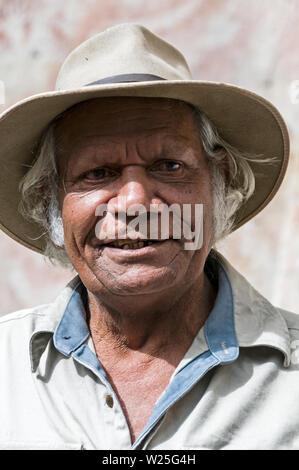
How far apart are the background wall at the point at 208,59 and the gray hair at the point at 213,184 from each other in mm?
1171

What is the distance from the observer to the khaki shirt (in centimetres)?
197

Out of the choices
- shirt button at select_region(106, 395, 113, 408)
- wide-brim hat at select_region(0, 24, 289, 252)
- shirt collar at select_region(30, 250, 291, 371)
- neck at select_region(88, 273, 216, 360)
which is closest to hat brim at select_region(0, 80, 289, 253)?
wide-brim hat at select_region(0, 24, 289, 252)

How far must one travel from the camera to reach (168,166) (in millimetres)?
2176

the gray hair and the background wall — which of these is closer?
the gray hair

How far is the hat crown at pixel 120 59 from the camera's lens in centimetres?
215

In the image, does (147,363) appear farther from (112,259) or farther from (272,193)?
(272,193)

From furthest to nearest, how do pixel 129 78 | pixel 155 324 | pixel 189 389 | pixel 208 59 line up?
pixel 208 59, pixel 155 324, pixel 129 78, pixel 189 389

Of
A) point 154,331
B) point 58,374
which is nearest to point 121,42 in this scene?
point 154,331

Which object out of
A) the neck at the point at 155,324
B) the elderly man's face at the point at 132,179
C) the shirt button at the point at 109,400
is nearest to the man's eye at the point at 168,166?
the elderly man's face at the point at 132,179

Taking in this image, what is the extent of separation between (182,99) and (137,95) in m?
0.15

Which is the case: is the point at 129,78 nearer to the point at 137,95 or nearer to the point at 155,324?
the point at 137,95

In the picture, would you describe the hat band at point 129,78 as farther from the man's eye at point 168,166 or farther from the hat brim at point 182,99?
the man's eye at point 168,166

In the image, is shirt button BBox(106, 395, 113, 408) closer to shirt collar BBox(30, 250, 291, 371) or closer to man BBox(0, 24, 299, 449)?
man BBox(0, 24, 299, 449)

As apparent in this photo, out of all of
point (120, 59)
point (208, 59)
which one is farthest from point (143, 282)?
point (208, 59)
